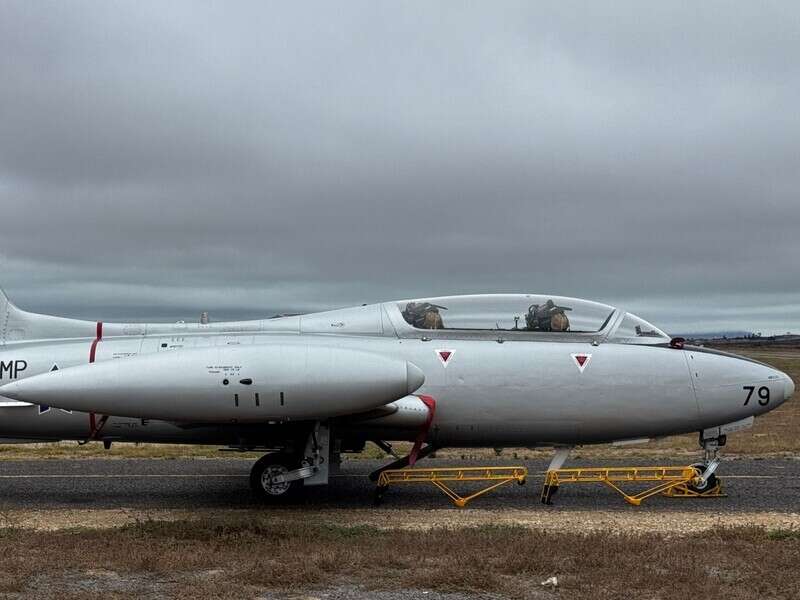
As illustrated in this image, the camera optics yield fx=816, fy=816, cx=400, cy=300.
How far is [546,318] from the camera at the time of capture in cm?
1247

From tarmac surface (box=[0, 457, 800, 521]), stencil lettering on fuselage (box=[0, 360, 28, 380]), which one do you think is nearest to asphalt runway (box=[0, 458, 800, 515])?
tarmac surface (box=[0, 457, 800, 521])

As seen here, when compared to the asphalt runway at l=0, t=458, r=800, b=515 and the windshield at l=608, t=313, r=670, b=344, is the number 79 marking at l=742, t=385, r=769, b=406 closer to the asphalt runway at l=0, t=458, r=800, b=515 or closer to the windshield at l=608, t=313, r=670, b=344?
the windshield at l=608, t=313, r=670, b=344

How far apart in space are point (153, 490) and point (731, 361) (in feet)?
31.7

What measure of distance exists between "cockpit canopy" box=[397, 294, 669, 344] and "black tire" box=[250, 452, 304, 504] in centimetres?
279

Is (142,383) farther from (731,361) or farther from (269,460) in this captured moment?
(731,361)

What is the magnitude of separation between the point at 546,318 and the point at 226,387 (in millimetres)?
4962

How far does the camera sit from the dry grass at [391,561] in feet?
24.8

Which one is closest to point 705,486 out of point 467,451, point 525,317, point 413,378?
point 525,317

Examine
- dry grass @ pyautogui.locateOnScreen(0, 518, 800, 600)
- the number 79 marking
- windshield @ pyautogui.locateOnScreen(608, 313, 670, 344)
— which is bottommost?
dry grass @ pyautogui.locateOnScreen(0, 518, 800, 600)

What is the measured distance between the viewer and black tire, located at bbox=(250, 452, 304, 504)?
12.2 meters

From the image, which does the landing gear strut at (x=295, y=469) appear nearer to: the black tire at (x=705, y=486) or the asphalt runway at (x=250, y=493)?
the asphalt runway at (x=250, y=493)

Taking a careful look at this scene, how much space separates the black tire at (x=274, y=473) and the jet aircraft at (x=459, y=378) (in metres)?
0.02

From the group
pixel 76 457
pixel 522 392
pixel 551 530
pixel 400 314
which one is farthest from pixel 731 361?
pixel 76 457

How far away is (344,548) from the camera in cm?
911
